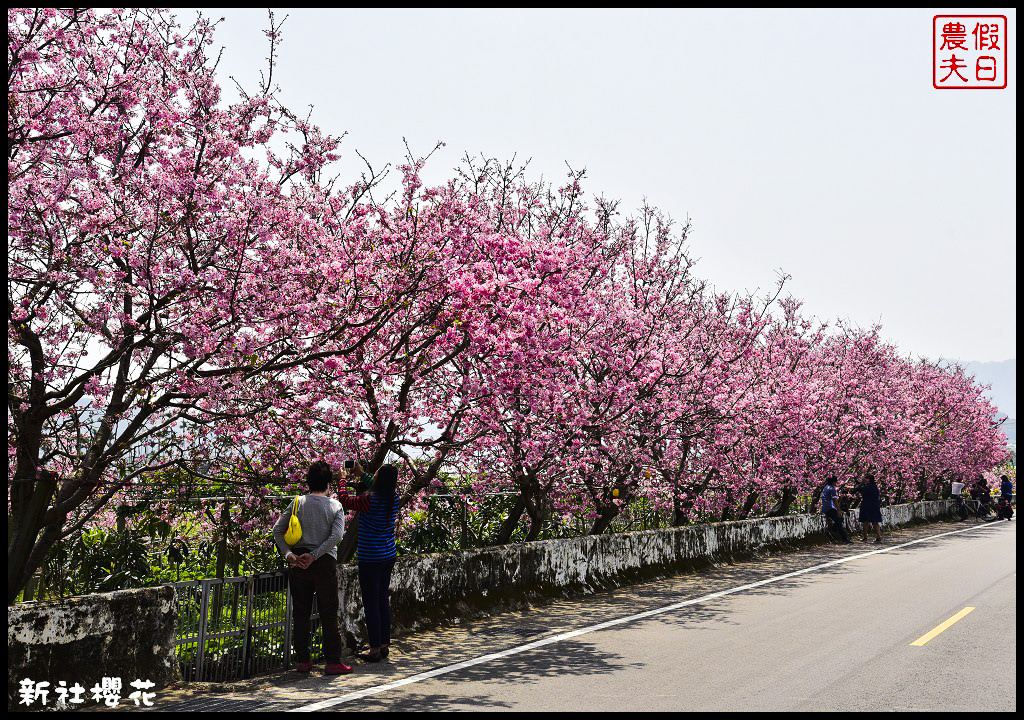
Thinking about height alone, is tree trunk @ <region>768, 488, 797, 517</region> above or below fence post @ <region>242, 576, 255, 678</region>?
below

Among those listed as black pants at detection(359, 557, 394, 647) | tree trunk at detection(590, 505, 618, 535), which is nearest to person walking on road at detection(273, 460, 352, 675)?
black pants at detection(359, 557, 394, 647)

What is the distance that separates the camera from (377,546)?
9.33 meters

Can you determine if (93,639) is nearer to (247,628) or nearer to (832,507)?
(247,628)

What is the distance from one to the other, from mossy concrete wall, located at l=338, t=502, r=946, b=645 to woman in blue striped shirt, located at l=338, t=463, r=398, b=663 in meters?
0.47

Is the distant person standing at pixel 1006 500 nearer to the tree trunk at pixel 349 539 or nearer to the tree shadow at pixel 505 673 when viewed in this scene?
the tree shadow at pixel 505 673

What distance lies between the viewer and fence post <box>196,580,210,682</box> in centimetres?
825

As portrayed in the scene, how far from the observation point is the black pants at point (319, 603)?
28.3 feet

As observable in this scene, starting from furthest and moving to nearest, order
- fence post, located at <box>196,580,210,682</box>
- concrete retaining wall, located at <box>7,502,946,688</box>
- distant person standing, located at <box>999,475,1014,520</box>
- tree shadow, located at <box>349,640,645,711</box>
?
distant person standing, located at <box>999,475,1014,520</box> → fence post, located at <box>196,580,210,682</box> → tree shadow, located at <box>349,640,645,711</box> → concrete retaining wall, located at <box>7,502,946,688</box>

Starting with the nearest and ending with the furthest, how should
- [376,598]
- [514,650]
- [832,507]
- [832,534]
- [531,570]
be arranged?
[376,598] < [514,650] < [531,570] < [832,507] < [832,534]

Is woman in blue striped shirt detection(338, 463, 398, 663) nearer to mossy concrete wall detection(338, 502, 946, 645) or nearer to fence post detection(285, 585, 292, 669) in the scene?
mossy concrete wall detection(338, 502, 946, 645)

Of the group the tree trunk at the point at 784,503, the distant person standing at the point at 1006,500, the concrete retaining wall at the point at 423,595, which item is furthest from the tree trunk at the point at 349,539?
the distant person standing at the point at 1006,500

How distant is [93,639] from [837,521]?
23.6 metres

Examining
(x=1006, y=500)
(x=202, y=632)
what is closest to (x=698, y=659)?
(x=202, y=632)

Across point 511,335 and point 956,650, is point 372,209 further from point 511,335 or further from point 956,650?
point 956,650
